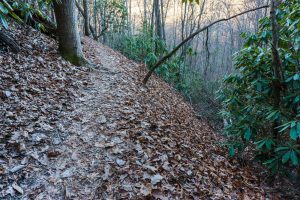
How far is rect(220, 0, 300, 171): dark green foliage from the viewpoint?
2.93 meters

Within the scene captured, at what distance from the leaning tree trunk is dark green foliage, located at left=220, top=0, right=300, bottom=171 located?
3.58 meters

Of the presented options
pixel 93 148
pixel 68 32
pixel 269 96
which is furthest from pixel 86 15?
pixel 269 96

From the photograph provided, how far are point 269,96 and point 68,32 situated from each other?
4.49m

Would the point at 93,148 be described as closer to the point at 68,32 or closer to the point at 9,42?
the point at 9,42

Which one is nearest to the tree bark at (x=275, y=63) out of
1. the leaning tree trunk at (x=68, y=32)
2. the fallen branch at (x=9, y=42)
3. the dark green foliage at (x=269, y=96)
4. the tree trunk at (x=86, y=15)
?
the dark green foliage at (x=269, y=96)

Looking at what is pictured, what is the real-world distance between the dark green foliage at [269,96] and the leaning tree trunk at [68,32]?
358 cm

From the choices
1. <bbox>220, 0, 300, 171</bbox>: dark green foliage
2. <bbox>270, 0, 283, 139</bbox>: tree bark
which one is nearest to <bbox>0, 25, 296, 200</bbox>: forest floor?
<bbox>220, 0, 300, 171</bbox>: dark green foliage

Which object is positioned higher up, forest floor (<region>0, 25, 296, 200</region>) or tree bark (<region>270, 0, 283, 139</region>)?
tree bark (<region>270, 0, 283, 139</region>)

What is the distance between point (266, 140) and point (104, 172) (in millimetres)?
2256

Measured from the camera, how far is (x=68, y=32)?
5129mm

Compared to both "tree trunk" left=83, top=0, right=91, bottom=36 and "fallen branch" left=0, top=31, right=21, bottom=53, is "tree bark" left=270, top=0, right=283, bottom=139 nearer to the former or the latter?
"fallen branch" left=0, top=31, right=21, bottom=53

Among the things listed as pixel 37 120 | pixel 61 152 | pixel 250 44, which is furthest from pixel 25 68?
pixel 250 44

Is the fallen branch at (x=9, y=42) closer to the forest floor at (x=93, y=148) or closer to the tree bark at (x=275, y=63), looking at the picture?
the forest floor at (x=93, y=148)

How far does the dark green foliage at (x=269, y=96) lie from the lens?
9.61 feet
